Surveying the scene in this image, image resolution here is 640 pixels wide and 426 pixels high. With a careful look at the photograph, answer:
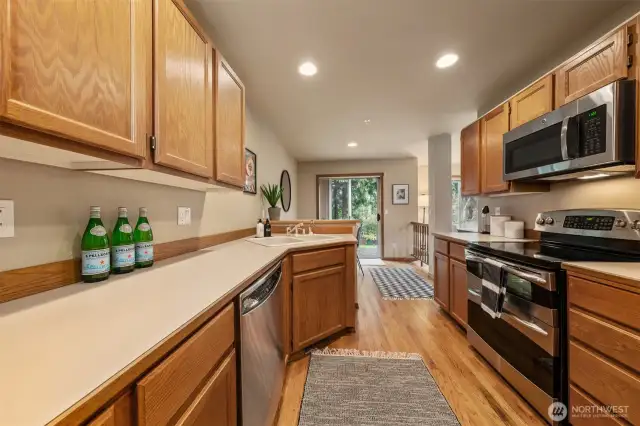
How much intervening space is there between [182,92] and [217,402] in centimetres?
124

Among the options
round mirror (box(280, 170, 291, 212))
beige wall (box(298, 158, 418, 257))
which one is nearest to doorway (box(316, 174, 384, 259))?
beige wall (box(298, 158, 418, 257))

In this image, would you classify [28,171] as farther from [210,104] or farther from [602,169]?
[602,169]

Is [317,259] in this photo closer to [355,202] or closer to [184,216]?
[184,216]

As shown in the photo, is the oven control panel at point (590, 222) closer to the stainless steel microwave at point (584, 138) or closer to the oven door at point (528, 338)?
the stainless steel microwave at point (584, 138)

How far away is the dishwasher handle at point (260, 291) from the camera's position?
3.41 ft

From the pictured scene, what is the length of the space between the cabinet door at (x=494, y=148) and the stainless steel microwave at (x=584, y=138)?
27cm

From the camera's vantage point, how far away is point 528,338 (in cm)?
149

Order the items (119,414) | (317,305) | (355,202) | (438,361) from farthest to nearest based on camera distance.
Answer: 1. (355,202)
2. (317,305)
3. (438,361)
4. (119,414)

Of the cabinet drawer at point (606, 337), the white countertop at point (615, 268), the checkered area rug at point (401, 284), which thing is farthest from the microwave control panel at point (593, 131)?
the checkered area rug at point (401, 284)

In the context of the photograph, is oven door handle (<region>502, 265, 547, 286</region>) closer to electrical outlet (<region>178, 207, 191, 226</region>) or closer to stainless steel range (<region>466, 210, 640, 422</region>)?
stainless steel range (<region>466, 210, 640, 422</region>)

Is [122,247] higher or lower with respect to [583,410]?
higher

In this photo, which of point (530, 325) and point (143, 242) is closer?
point (143, 242)

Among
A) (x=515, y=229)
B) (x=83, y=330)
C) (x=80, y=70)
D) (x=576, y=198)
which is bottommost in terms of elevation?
(x=83, y=330)

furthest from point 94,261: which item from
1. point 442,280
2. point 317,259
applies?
point 442,280
